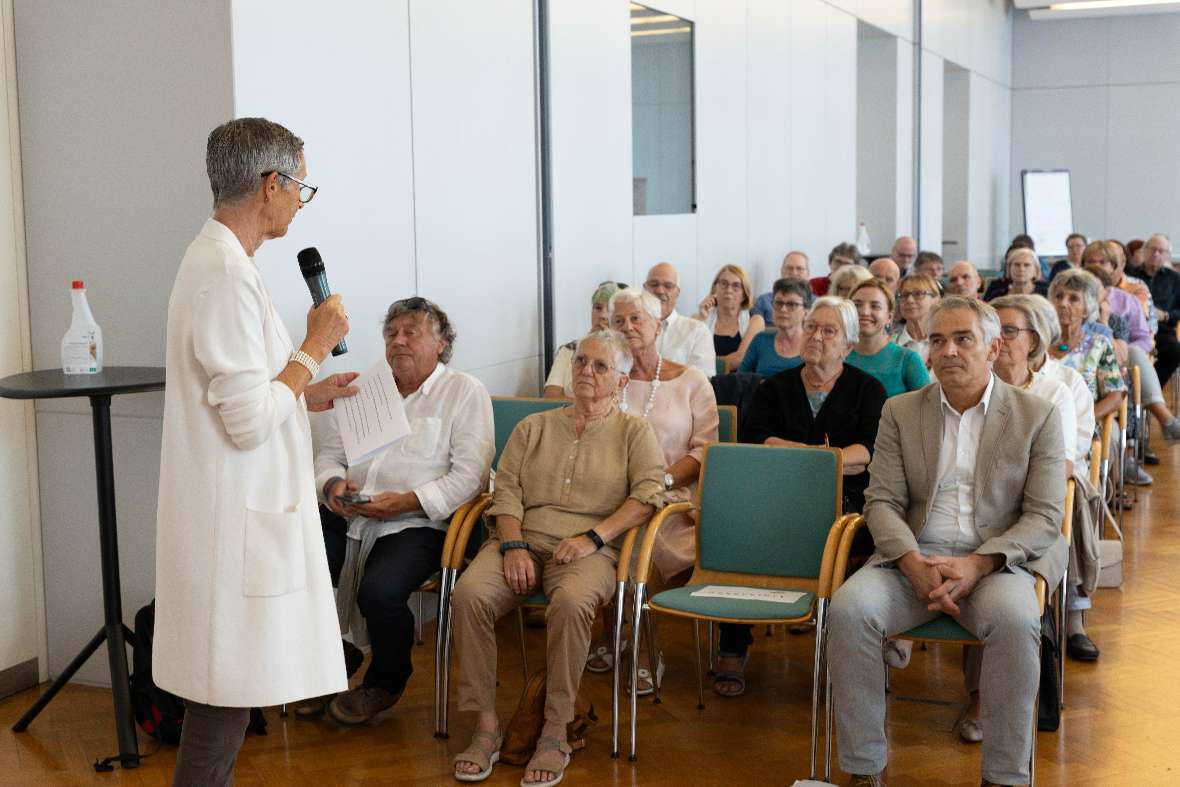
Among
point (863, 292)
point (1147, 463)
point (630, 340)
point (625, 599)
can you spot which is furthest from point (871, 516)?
point (1147, 463)

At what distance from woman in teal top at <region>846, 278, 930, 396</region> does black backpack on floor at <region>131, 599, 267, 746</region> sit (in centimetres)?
269

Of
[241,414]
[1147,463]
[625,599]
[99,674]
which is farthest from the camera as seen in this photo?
[1147,463]

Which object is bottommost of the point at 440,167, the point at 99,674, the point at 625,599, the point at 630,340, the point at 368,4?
the point at 99,674

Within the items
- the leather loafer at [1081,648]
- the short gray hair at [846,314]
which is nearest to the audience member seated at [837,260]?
the short gray hair at [846,314]

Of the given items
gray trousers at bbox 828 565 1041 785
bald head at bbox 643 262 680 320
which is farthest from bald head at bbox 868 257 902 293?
gray trousers at bbox 828 565 1041 785

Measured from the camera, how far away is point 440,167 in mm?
5512

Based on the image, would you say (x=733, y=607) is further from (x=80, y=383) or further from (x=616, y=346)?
(x=80, y=383)

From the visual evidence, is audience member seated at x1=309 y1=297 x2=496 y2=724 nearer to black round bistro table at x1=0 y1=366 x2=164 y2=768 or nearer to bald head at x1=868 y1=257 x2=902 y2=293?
black round bistro table at x1=0 y1=366 x2=164 y2=768

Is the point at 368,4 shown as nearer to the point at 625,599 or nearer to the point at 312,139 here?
the point at 312,139

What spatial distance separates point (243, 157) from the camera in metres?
2.62

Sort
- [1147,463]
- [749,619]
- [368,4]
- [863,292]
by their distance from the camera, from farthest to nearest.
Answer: [1147,463], [863,292], [368,4], [749,619]

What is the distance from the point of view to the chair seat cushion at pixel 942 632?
3.59 metres

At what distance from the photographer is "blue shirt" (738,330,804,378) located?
19.4ft

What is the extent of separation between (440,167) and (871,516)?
8.37 ft
